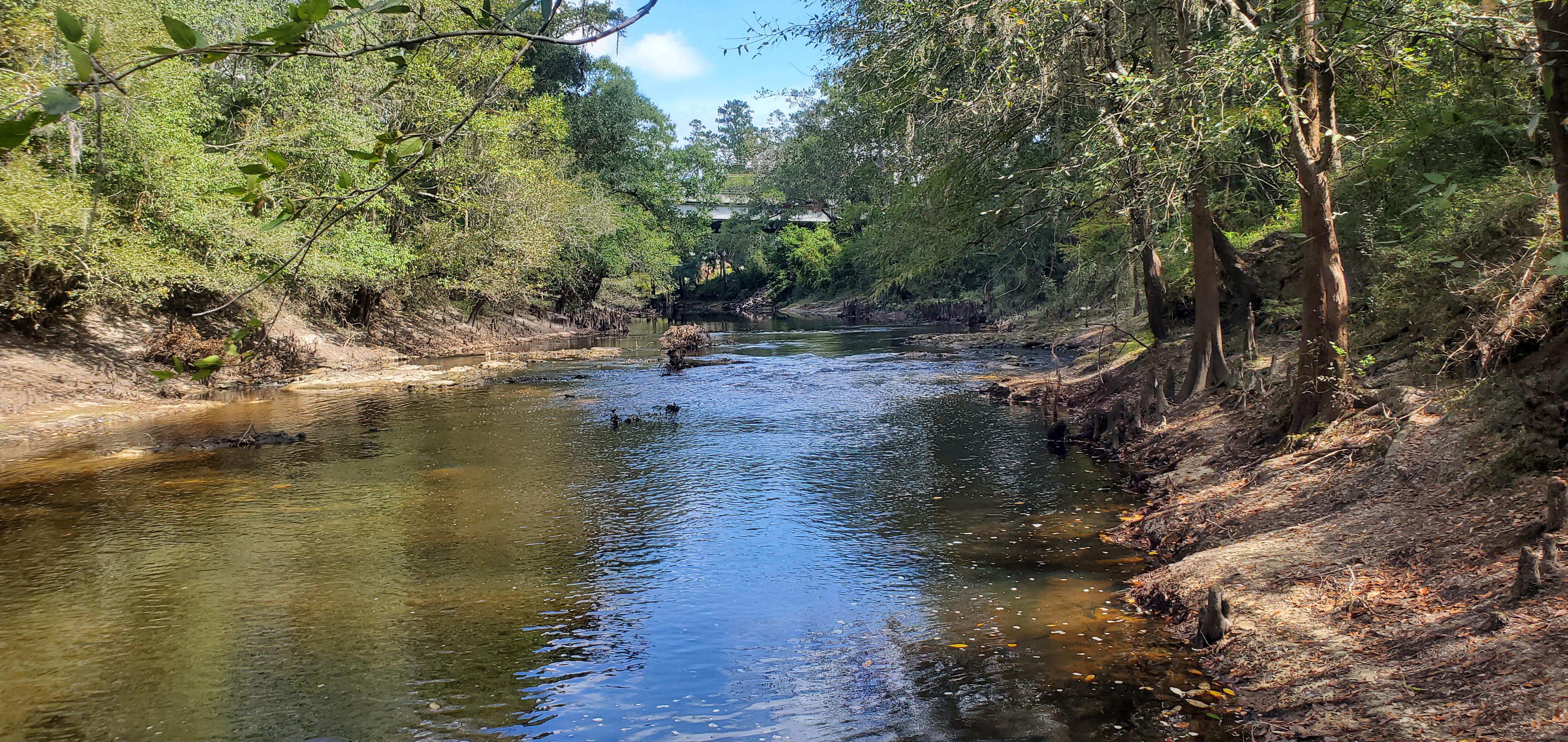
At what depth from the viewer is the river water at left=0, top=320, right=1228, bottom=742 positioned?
6988 mm

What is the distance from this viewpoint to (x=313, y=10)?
1899 millimetres

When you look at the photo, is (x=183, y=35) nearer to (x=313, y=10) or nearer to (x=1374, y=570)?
(x=313, y=10)

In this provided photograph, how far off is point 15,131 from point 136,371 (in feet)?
86.7

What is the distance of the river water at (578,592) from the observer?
699 centimetres

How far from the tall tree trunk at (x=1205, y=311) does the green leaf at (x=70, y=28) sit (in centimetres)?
1655

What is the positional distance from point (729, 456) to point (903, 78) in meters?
7.11

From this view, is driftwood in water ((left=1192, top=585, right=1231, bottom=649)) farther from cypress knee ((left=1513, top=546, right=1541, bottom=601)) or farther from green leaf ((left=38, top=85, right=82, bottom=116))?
green leaf ((left=38, top=85, right=82, bottom=116))

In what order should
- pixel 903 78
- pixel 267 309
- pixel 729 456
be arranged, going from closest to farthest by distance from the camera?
pixel 903 78
pixel 729 456
pixel 267 309

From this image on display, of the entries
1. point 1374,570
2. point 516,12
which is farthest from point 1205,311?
point 516,12

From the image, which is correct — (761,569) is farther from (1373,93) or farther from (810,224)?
(810,224)

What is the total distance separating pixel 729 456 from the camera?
1691 cm

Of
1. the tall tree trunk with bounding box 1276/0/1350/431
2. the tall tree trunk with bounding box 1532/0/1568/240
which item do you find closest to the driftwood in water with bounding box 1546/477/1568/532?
the tall tree trunk with bounding box 1532/0/1568/240

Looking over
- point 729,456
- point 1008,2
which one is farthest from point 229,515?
point 1008,2

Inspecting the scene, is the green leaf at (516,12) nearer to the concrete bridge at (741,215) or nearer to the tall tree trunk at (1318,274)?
the tall tree trunk at (1318,274)
